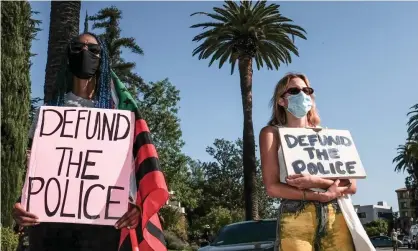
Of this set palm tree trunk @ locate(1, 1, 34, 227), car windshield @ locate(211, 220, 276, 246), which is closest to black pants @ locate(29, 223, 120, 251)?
car windshield @ locate(211, 220, 276, 246)

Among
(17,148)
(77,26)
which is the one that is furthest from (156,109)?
(77,26)

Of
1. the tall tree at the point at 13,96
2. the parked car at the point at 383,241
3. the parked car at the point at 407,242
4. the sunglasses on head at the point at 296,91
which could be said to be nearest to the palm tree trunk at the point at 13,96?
the tall tree at the point at 13,96

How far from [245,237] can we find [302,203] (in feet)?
16.2

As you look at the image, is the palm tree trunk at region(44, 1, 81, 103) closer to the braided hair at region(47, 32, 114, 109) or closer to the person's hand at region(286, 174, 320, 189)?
the braided hair at region(47, 32, 114, 109)

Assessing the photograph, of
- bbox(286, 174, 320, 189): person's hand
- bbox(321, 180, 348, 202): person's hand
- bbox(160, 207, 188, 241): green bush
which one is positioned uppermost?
bbox(286, 174, 320, 189): person's hand

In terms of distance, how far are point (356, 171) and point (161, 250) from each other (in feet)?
4.63

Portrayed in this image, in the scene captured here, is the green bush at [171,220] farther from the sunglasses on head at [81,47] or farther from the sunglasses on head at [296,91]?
the sunglasses on head at [81,47]

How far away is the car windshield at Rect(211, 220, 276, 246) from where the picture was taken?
7.90 meters

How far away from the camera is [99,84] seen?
3.30 metres

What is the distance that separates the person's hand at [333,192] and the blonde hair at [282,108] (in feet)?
1.96

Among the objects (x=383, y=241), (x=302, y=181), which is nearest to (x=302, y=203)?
(x=302, y=181)

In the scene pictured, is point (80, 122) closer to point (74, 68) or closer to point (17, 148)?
point (74, 68)

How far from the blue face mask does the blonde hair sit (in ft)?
0.32

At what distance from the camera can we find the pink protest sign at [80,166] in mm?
2846
